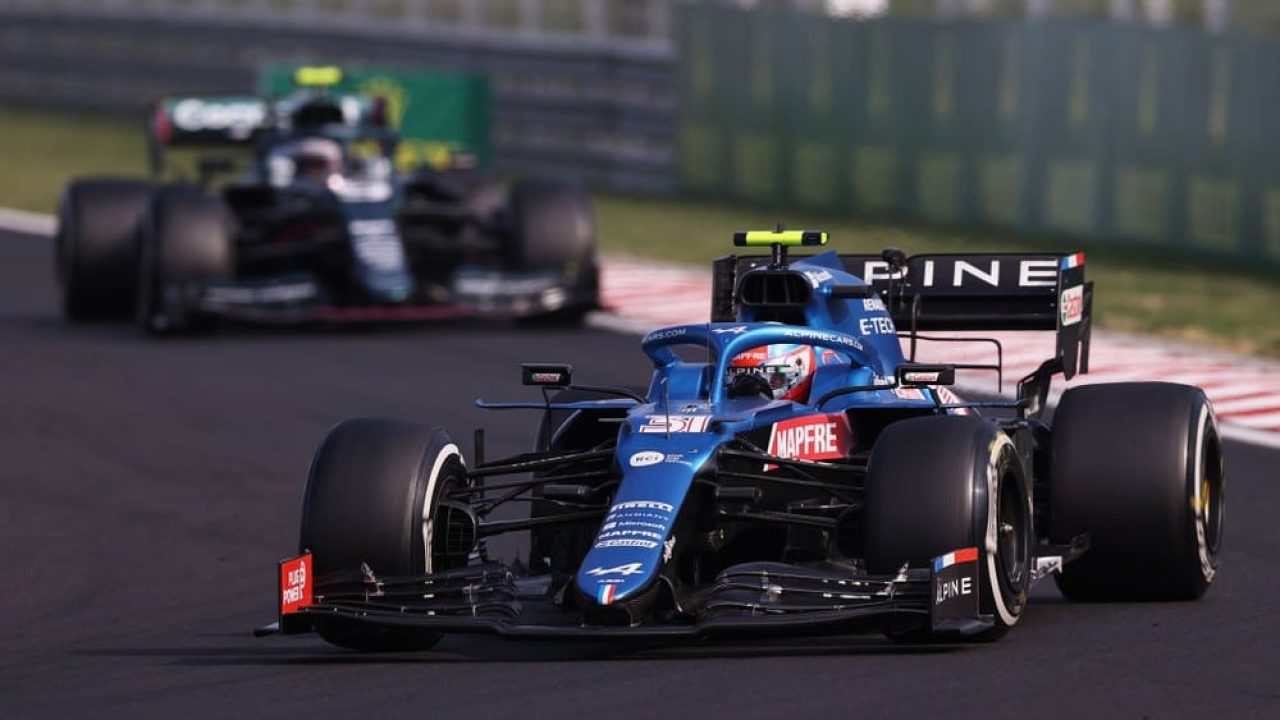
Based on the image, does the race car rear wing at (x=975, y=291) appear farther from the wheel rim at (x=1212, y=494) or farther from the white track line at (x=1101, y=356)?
the white track line at (x=1101, y=356)

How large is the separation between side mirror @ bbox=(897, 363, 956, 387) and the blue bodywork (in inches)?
10.4

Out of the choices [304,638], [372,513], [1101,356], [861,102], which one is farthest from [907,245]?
[372,513]

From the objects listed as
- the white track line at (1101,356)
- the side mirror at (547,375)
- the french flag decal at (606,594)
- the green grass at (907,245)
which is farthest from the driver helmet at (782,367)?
the green grass at (907,245)

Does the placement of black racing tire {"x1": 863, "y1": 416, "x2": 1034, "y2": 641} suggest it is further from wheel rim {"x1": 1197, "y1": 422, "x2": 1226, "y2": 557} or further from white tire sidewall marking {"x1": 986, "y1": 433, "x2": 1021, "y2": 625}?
wheel rim {"x1": 1197, "y1": 422, "x2": 1226, "y2": 557}

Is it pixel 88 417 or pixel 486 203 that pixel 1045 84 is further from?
pixel 88 417

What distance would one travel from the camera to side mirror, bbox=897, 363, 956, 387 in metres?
9.62

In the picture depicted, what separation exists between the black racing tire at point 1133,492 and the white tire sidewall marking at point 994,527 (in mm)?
945

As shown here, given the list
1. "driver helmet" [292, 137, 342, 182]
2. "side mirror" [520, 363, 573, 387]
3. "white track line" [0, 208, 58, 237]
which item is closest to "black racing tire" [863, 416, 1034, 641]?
"side mirror" [520, 363, 573, 387]

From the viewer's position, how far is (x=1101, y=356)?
17859 mm

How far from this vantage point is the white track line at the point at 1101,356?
15.7m

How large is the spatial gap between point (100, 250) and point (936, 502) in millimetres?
12696

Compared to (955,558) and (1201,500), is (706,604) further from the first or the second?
(1201,500)

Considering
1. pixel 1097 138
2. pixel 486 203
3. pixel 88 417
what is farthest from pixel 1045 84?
pixel 88 417

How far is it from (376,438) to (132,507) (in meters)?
4.03
